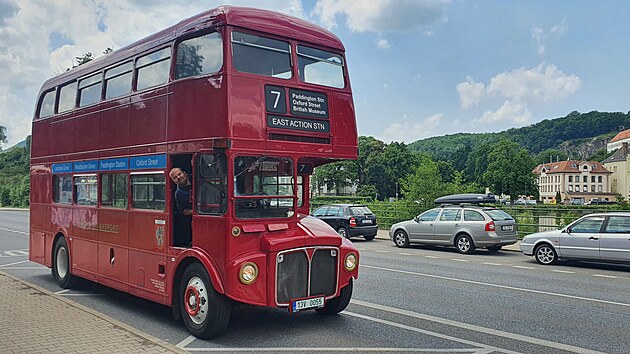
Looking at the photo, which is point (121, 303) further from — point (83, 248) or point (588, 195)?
point (588, 195)

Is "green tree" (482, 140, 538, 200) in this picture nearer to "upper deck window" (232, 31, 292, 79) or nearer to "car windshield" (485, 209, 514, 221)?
"car windshield" (485, 209, 514, 221)

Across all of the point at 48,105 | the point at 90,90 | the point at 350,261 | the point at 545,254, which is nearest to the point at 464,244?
the point at 545,254

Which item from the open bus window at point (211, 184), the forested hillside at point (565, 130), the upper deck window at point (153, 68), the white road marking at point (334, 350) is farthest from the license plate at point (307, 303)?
the forested hillside at point (565, 130)

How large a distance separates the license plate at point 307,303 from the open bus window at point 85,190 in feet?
16.3

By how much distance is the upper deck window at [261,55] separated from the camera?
7434 millimetres

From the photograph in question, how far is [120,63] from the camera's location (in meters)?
9.83

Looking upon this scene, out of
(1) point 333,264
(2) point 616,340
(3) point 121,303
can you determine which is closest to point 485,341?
(2) point 616,340

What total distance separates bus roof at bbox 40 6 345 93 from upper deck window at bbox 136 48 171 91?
168mm

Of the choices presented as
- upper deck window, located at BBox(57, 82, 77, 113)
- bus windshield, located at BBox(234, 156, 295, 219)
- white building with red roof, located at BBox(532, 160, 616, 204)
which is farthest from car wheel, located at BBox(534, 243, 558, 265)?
white building with red roof, located at BBox(532, 160, 616, 204)

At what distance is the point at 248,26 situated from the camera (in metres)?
7.60

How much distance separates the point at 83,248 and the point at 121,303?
159 cm

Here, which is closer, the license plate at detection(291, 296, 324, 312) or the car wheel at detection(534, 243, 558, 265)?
the license plate at detection(291, 296, 324, 312)

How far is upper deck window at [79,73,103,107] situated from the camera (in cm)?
1043

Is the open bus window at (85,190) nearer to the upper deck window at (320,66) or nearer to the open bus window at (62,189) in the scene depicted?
the open bus window at (62,189)
